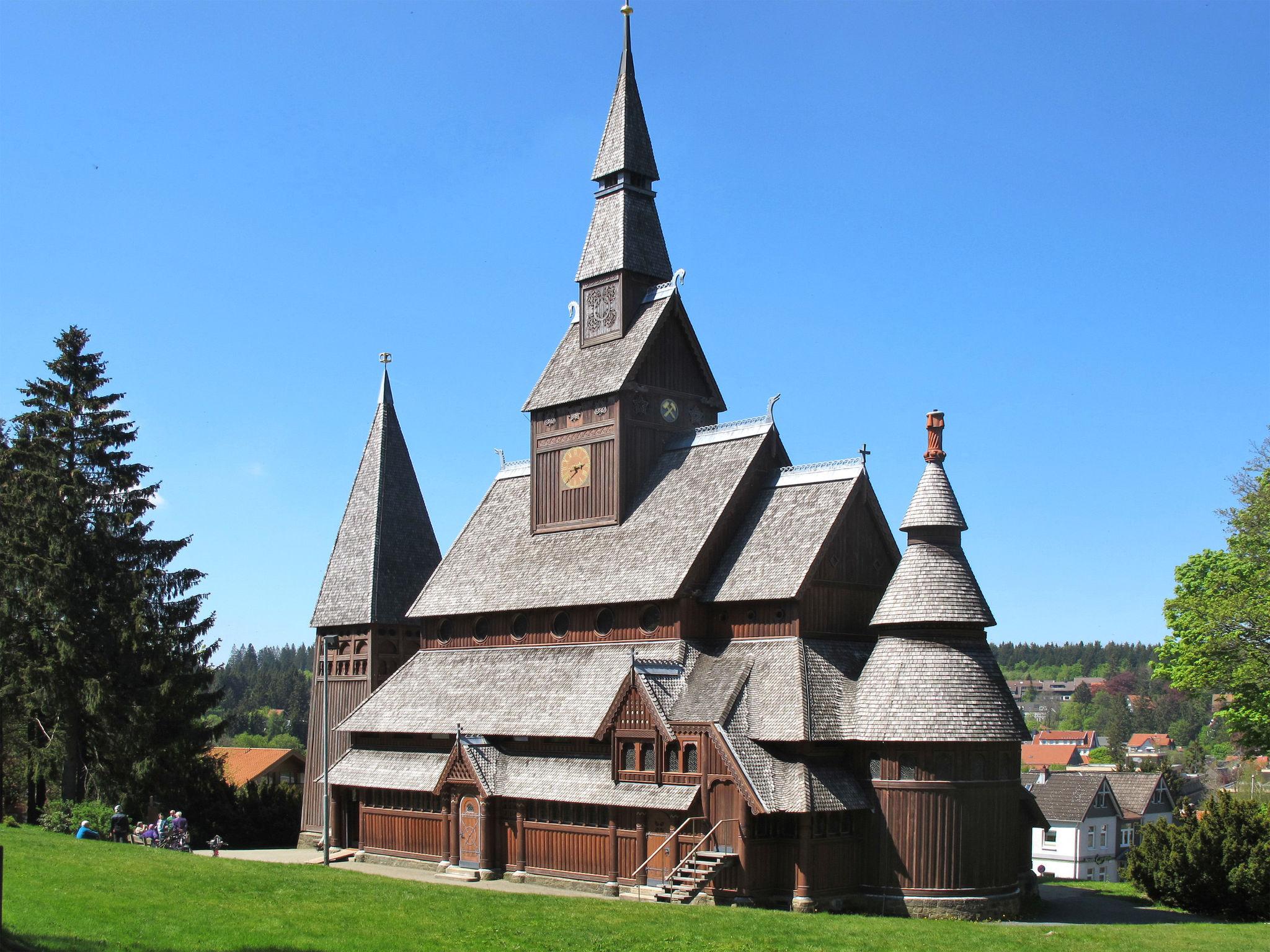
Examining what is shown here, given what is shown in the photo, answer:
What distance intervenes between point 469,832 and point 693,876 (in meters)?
8.52

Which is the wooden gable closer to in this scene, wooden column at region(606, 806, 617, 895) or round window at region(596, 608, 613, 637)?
wooden column at region(606, 806, 617, 895)

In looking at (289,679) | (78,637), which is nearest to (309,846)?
(78,637)

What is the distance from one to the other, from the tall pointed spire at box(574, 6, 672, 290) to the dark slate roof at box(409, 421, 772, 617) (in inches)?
255

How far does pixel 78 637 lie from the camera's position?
144 ft

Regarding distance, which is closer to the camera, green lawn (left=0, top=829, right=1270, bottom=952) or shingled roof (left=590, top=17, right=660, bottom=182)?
green lawn (left=0, top=829, right=1270, bottom=952)

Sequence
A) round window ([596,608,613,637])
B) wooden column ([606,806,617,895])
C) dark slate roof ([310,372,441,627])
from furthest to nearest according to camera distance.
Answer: dark slate roof ([310,372,441,627]) → round window ([596,608,613,637]) → wooden column ([606,806,617,895])

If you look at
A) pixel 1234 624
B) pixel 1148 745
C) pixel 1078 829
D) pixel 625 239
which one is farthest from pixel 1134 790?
pixel 1148 745

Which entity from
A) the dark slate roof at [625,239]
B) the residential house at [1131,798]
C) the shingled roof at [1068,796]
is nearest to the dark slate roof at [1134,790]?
the residential house at [1131,798]

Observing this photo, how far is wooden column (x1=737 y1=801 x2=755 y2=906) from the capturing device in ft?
101

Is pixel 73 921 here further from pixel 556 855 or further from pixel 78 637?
pixel 78 637

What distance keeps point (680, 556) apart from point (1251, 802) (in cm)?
1625

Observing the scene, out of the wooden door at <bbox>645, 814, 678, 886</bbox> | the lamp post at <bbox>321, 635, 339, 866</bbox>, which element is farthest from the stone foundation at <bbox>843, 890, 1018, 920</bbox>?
the lamp post at <bbox>321, 635, 339, 866</bbox>

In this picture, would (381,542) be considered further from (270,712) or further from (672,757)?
(270,712)

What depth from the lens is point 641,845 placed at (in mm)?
32969
